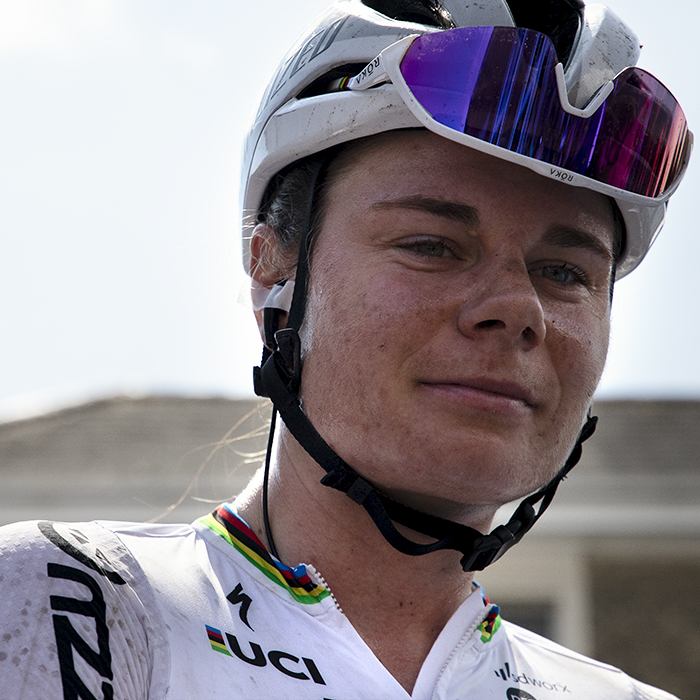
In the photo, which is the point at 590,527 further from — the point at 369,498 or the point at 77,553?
the point at 77,553

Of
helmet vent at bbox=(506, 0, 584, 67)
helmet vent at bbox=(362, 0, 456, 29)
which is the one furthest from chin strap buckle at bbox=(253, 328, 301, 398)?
helmet vent at bbox=(506, 0, 584, 67)

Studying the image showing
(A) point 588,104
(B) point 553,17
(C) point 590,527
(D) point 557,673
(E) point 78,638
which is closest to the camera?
(E) point 78,638

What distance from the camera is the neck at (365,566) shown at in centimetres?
195

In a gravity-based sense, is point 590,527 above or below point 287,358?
below

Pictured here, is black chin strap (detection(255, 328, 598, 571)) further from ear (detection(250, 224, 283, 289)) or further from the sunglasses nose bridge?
the sunglasses nose bridge

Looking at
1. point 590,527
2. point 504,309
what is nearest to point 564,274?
point 504,309

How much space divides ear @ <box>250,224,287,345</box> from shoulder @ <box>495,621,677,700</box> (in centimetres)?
107

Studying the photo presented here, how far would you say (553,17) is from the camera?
2398mm

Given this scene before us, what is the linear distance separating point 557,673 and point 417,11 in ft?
6.23

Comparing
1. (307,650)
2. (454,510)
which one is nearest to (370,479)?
(454,510)

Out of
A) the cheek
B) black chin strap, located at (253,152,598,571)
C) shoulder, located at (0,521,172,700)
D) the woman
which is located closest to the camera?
shoulder, located at (0,521,172,700)

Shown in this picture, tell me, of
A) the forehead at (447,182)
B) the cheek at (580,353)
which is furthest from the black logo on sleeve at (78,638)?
the cheek at (580,353)

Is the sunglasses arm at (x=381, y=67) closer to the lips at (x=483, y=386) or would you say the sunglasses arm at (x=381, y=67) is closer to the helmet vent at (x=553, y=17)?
the helmet vent at (x=553, y=17)

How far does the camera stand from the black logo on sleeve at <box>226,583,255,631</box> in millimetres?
Answer: 1771
